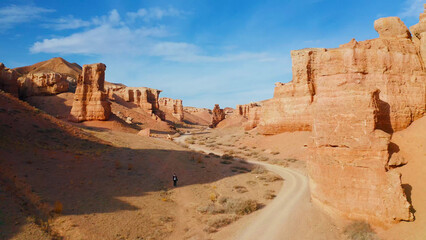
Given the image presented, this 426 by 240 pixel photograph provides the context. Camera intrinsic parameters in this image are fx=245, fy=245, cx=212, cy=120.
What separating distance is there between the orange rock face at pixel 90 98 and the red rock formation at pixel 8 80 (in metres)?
15.4

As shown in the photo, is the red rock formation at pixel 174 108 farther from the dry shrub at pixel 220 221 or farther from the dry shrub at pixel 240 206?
the dry shrub at pixel 220 221

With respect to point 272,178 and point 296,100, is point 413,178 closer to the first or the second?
point 272,178

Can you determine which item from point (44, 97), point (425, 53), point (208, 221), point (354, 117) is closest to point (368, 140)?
point (354, 117)

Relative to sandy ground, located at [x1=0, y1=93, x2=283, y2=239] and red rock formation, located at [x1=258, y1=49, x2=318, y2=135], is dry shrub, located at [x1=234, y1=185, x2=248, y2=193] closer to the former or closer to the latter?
sandy ground, located at [x1=0, y1=93, x2=283, y2=239]

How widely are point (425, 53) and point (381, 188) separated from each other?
828 cm

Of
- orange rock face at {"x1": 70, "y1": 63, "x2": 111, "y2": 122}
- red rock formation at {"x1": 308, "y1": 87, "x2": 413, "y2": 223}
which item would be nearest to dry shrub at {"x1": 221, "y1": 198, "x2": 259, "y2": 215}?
red rock formation at {"x1": 308, "y1": 87, "x2": 413, "y2": 223}

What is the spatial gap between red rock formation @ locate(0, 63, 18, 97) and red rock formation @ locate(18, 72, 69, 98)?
5.57 meters

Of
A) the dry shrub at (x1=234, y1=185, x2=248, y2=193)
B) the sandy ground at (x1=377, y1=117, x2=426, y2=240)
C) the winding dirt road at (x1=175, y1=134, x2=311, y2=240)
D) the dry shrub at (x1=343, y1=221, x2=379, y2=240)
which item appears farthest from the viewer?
the dry shrub at (x1=234, y1=185, x2=248, y2=193)

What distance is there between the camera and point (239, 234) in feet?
39.1

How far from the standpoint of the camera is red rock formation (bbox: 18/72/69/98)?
185ft

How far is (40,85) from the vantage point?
2253 inches

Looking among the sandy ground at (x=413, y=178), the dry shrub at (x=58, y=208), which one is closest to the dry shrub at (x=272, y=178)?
the sandy ground at (x=413, y=178)

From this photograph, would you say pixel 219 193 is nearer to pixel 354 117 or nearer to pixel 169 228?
pixel 169 228

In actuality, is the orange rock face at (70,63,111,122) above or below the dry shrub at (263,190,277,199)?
above
